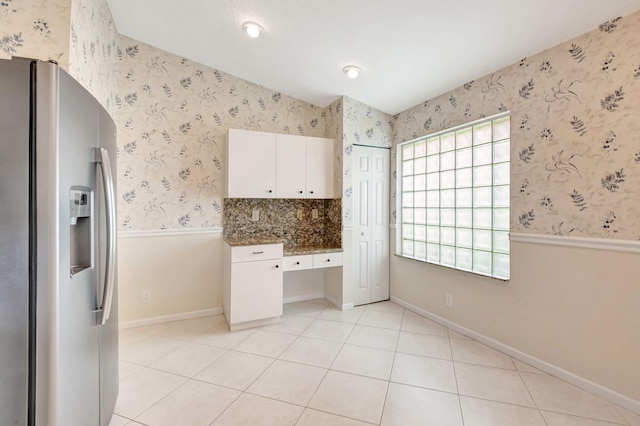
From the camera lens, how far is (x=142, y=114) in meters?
2.89

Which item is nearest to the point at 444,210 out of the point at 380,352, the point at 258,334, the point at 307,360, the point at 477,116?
the point at 477,116

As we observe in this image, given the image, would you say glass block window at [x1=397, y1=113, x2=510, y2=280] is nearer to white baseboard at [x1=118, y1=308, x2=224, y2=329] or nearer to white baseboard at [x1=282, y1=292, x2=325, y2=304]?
white baseboard at [x1=282, y1=292, x2=325, y2=304]

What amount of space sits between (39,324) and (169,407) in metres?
1.20

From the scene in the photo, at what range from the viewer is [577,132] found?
196 centimetres

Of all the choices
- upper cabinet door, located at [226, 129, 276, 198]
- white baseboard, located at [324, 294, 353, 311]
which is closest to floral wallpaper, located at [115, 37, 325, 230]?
upper cabinet door, located at [226, 129, 276, 198]

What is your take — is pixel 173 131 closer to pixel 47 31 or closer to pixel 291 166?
pixel 291 166

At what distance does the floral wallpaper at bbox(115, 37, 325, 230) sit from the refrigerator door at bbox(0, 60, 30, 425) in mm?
2179

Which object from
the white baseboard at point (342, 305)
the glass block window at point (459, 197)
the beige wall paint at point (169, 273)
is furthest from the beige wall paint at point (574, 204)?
the beige wall paint at point (169, 273)

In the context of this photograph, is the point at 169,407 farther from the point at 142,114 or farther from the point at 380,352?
the point at 142,114

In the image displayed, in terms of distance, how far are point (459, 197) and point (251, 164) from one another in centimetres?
215

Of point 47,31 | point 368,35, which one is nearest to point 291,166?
point 368,35

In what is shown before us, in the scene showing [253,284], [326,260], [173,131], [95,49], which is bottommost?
[253,284]

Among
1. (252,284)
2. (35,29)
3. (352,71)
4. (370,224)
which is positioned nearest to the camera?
(35,29)

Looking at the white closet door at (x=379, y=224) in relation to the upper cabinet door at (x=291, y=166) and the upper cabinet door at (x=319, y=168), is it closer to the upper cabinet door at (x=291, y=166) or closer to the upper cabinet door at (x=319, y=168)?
the upper cabinet door at (x=319, y=168)
